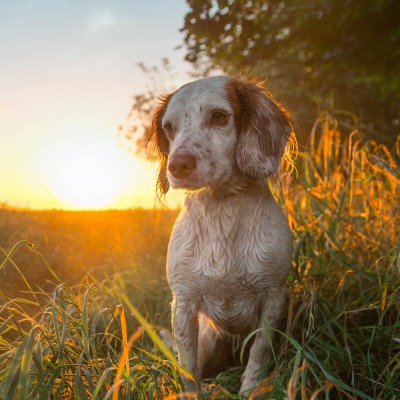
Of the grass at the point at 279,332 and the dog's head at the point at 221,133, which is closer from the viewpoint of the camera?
the grass at the point at 279,332

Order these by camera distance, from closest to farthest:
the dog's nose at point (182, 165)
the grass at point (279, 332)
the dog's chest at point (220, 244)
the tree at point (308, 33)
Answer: the grass at point (279, 332) → the dog's nose at point (182, 165) → the dog's chest at point (220, 244) → the tree at point (308, 33)

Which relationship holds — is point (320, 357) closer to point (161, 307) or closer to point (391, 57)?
point (161, 307)

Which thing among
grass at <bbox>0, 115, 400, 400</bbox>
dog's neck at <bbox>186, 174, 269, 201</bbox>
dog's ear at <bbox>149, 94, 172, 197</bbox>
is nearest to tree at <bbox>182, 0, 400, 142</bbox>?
grass at <bbox>0, 115, 400, 400</bbox>

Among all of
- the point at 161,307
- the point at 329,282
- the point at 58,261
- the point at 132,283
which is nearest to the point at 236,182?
the point at 329,282

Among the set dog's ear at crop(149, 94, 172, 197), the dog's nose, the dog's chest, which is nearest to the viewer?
the dog's nose

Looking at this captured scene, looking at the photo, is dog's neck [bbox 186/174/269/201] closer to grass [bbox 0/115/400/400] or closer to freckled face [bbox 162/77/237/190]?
A: freckled face [bbox 162/77/237/190]

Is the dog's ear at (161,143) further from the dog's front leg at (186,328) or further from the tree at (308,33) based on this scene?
the tree at (308,33)

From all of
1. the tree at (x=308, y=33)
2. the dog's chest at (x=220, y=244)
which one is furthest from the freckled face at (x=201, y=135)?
the tree at (x=308, y=33)

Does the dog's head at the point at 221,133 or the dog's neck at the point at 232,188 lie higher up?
the dog's head at the point at 221,133

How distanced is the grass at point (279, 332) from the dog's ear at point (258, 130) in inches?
15.3

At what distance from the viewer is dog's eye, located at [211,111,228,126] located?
7.77ft

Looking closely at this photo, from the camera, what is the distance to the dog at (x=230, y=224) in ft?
7.59

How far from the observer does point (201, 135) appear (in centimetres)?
229

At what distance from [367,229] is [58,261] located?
2.71m
